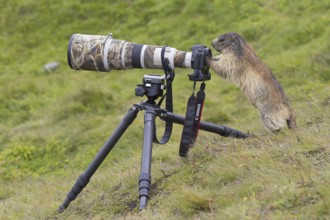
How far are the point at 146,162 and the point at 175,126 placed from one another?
512 centimetres

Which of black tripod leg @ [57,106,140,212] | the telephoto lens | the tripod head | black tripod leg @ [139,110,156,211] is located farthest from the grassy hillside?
the telephoto lens

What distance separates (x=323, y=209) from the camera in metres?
3.49

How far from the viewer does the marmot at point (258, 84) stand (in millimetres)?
5465

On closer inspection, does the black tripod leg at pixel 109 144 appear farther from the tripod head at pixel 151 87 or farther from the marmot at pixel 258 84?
the marmot at pixel 258 84

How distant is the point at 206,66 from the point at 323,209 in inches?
77.7

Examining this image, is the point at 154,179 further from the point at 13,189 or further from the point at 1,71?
the point at 1,71

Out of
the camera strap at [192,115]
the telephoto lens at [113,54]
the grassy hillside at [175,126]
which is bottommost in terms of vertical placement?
the grassy hillside at [175,126]

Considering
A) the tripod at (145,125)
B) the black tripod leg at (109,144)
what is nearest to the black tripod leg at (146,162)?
the tripod at (145,125)

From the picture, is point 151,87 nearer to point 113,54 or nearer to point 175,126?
point 113,54

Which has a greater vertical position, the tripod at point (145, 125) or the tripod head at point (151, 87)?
the tripod head at point (151, 87)

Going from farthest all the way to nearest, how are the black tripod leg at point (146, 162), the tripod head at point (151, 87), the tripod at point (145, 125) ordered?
the tripod head at point (151, 87), the tripod at point (145, 125), the black tripod leg at point (146, 162)

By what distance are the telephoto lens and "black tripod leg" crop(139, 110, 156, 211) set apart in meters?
0.50

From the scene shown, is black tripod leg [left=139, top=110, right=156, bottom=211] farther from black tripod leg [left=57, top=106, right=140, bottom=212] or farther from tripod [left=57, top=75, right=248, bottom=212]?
black tripod leg [left=57, top=106, right=140, bottom=212]

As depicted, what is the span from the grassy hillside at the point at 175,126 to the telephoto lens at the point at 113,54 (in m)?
1.12
